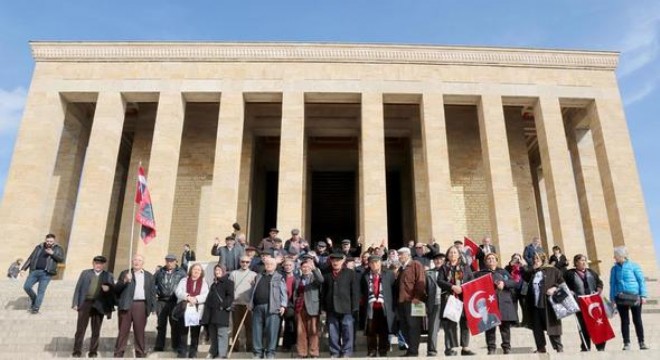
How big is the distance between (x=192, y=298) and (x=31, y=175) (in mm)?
13030

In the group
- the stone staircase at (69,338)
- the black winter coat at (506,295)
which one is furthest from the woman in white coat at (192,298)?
the black winter coat at (506,295)

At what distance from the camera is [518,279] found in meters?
8.78

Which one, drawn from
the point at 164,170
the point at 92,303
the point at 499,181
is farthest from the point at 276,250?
the point at 499,181

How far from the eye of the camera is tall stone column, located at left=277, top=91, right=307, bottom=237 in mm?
17203

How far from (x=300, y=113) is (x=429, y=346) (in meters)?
12.5

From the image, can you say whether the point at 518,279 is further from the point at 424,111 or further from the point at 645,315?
the point at 424,111

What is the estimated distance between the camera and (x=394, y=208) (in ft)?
86.6

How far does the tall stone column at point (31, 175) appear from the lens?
16891mm

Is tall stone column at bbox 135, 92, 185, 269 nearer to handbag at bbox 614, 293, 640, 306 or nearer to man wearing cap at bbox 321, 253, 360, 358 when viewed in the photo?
man wearing cap at bbox 321, 253, 360, 358

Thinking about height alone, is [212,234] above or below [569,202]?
below


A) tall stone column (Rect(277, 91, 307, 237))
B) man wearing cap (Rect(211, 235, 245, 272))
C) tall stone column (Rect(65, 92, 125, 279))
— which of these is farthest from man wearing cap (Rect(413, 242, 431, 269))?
tall stone column (Rect(65, 92, 125, 279))

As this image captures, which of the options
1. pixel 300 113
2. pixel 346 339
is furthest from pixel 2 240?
pixel 346 339

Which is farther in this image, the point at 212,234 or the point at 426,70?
the point at 426,70

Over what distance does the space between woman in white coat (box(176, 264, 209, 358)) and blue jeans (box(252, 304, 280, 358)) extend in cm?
88
